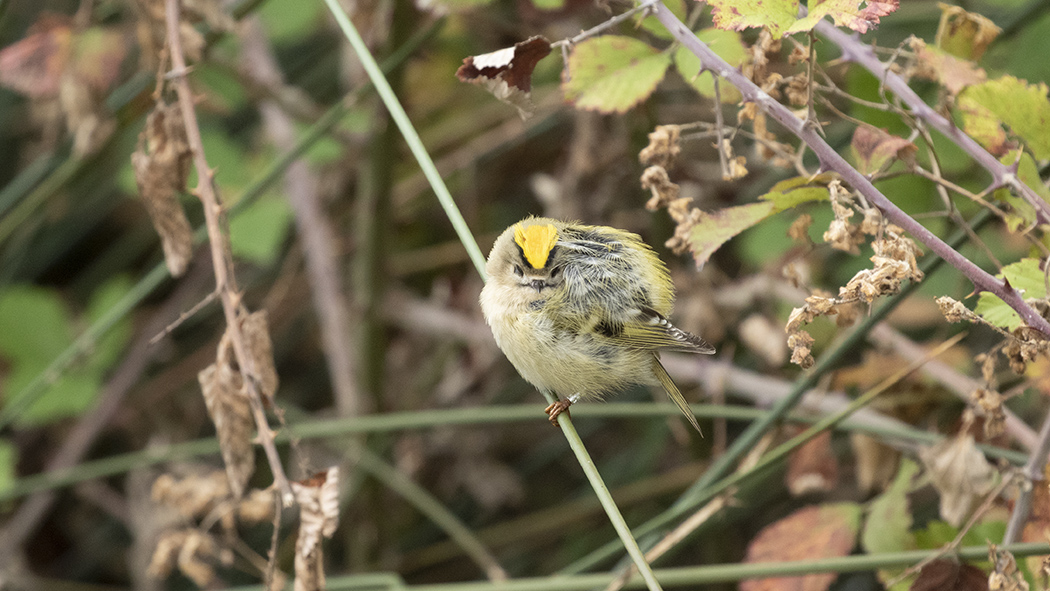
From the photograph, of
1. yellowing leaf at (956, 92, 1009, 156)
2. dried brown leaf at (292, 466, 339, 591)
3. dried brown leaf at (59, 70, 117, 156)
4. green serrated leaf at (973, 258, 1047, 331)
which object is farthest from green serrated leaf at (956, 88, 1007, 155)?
dried brown leaf at (59, 70, 117, 156)

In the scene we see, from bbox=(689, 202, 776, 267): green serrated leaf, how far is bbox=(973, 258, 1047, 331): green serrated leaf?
0.29 meters

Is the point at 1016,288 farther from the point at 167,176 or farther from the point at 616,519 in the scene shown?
the point at 167,176

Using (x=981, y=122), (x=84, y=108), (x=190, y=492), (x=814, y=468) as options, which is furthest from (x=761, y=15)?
(x=84, y=108)

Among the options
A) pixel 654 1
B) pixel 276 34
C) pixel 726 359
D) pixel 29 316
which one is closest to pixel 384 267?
pixel 276 34

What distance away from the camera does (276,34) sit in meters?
2.74

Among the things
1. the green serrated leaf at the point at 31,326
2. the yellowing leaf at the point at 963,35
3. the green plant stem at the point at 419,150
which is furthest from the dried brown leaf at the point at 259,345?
the green serrated leaf at the point at 31,326

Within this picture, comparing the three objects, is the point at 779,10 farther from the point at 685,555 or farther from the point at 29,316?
the point at 29,316

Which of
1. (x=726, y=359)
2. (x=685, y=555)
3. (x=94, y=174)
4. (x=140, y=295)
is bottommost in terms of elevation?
(x=685, y=555)

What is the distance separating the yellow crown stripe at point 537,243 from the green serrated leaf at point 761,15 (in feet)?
1.88

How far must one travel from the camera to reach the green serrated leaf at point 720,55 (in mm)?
1358

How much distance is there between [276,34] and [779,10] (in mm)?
2078

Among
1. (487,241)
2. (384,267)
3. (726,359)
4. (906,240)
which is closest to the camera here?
(906,240)

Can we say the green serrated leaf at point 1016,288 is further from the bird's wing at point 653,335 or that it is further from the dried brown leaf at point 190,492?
the dried brown leaf at point 190,492

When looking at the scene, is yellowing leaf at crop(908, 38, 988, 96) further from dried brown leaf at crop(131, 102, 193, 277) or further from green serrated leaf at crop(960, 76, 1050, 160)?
dried brown leaf at crop(131, 102, 193, 277)
